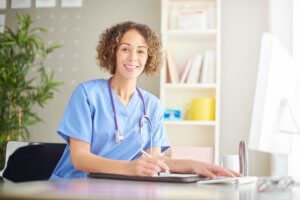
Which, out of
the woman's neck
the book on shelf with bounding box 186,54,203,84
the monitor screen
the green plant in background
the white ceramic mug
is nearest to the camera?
the monitor screen

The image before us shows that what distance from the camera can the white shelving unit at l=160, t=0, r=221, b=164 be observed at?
279cm

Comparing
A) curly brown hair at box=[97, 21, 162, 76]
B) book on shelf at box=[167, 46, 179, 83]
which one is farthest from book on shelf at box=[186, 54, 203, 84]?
curly brown hair at box=[97, 21, 162, 76]

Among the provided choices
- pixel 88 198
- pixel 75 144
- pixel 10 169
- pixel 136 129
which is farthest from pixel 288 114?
pixel 10 169

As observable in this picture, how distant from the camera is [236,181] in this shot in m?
0.84

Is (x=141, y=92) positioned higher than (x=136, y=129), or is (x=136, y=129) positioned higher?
(x=141, y=92)

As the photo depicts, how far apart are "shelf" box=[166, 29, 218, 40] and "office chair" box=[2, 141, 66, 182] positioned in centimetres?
156

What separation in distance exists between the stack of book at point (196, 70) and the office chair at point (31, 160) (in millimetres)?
1403

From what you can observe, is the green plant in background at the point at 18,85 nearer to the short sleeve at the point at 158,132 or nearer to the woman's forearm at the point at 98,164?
the short sleeve at the point at 158,132

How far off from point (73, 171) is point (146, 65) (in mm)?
658

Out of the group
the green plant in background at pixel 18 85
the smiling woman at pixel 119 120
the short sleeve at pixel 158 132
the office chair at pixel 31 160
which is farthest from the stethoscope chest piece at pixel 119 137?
the green plant in background at pixel 18 85

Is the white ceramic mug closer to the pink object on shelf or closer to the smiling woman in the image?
the smiling woman

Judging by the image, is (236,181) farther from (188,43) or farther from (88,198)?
(188,43)

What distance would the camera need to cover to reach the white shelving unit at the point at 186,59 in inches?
110

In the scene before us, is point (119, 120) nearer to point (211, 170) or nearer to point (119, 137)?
point (119, 137)
